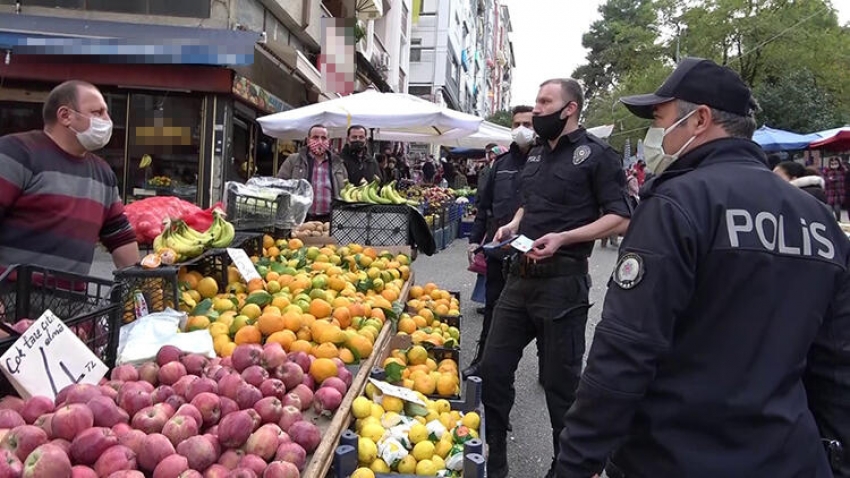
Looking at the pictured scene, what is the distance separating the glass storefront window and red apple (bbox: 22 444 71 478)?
36.7ft

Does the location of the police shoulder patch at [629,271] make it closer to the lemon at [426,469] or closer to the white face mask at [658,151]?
the white face mask at [658,151]

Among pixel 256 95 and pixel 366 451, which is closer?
pixel 366 451

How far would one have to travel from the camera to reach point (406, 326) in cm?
429

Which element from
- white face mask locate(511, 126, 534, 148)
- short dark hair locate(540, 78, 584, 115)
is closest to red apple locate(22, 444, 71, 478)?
short dark hair locate(540, 78, 584, 115)

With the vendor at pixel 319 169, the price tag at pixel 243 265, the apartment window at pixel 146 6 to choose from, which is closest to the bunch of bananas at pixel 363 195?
the vendor at pixel 319 169

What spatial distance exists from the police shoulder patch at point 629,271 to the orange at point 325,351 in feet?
5.37

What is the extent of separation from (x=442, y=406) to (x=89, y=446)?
188 cm

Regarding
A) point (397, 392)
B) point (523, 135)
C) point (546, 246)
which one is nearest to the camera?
point (397, 392)

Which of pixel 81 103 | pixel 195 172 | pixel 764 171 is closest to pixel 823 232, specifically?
pixel 764 171

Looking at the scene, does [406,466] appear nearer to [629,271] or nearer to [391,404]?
[391,404]

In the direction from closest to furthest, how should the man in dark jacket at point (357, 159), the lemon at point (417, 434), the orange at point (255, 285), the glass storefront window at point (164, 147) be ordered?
the lemon at point (417, 434)
the orange at point (255, 285)
the man in dark jacket at point (357, 159)
the glass storefront window at point (164, 147)

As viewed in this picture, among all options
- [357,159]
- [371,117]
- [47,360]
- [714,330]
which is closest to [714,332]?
[714,330]

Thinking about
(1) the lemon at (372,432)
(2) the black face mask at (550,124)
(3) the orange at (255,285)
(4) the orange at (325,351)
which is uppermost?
(2) the black face mask at (550,124)

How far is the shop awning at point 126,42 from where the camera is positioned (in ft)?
34.5
